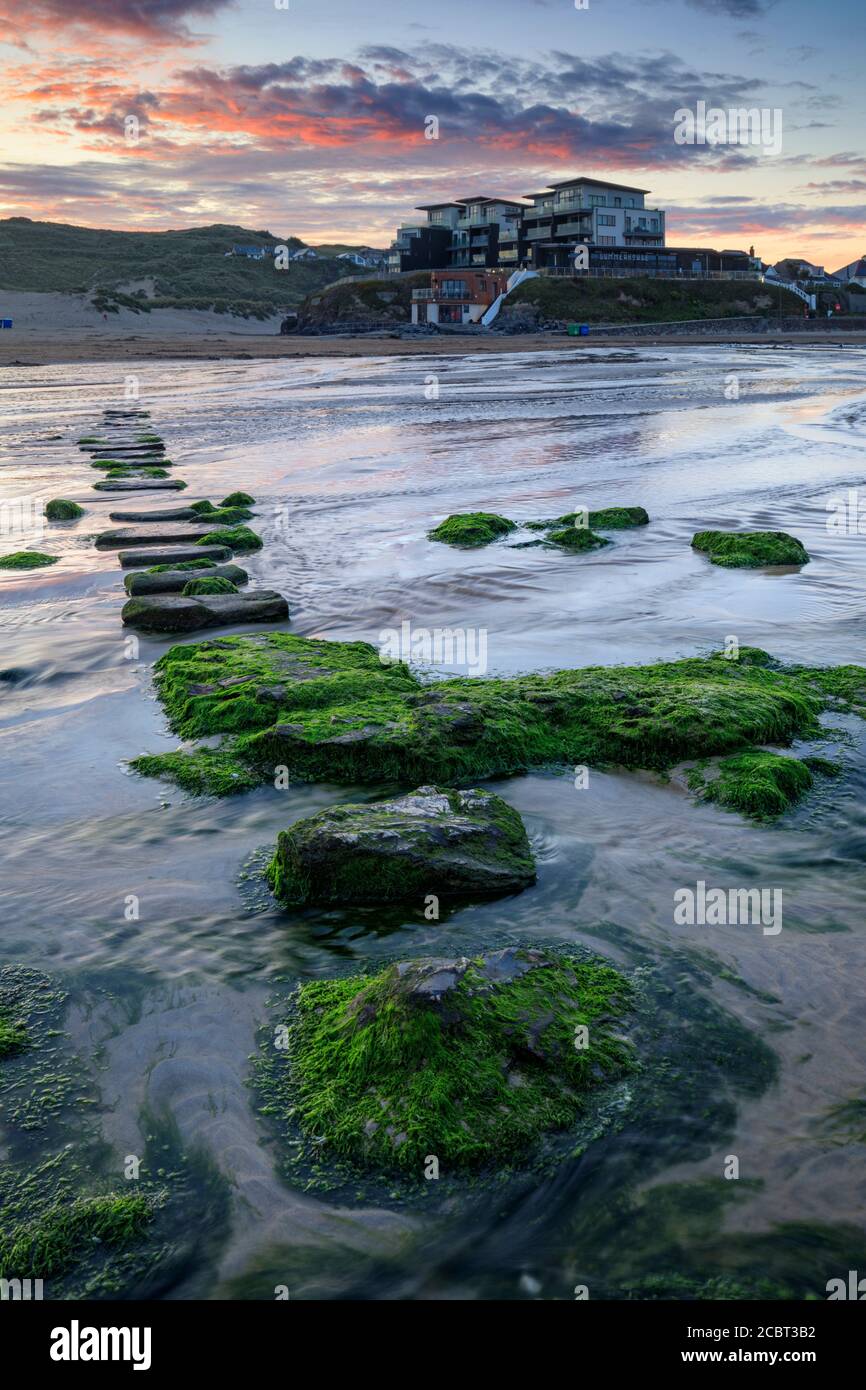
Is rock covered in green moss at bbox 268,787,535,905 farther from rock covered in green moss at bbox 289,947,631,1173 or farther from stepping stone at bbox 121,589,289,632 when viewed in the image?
stepping stone at bbox 121,589,289,632

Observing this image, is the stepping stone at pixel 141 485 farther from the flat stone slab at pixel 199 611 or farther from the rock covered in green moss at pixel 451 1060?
the rock covered in green moss at pixel 451 1060

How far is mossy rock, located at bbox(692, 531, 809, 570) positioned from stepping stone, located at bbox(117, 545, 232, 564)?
5385 mm

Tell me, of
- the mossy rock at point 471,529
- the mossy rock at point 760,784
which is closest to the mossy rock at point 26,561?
the mossy rock at point 471,529

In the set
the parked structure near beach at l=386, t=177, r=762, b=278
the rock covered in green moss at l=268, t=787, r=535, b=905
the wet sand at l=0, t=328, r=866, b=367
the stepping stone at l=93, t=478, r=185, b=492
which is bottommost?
the rock covered in green moss at l=268, t=787, r=535, b=905

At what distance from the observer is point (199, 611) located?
898 cm

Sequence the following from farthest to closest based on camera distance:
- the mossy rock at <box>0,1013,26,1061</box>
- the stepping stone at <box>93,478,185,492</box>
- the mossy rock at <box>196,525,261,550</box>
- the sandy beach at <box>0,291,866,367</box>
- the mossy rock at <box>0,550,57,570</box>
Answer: the sandy beach at <box>0,291,866,367</box>
the stepping stone at <box>93,478,185,492</box>
the mossy rock at <box>196,525,261,550</box>
the mossy rock at <box>0,550,57,570</box>
the mossy rock at <box>0,1013,26,1061</box>

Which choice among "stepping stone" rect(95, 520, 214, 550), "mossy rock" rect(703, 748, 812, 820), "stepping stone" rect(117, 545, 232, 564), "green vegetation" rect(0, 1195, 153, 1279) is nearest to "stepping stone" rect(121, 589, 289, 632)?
"stepping stone" rect(117, 545, 232, 564)

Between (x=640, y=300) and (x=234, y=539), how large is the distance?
9868cm

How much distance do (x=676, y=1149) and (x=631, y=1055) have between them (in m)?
0.42

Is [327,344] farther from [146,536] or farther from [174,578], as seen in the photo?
[174,578]

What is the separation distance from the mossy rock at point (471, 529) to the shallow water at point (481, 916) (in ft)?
1.08

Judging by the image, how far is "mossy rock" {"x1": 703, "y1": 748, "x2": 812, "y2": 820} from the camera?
18.1 ft

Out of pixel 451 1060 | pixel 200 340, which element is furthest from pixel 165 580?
pixel 200 340

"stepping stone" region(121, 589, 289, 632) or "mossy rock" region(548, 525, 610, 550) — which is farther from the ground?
"mossy rock" region(548, 525, 610, 550)
